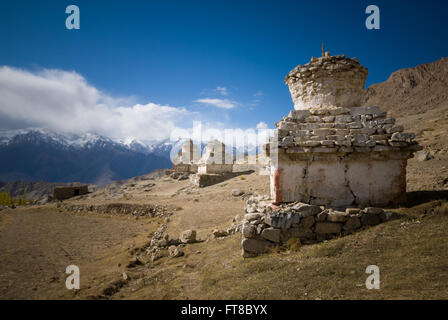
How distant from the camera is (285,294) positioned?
10.9 ft

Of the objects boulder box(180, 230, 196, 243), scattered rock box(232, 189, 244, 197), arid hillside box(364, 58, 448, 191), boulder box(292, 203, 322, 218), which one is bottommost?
boulder box(180, 230, 196, 243)

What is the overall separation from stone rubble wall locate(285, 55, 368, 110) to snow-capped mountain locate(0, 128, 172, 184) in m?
87.1

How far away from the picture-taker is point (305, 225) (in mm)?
4574

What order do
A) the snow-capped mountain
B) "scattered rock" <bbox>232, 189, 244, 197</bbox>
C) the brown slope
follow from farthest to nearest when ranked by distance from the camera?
the snow-capped mountain → the brown slope → "scattered rock" <bbox>232, 189, 244, 197</bbox>

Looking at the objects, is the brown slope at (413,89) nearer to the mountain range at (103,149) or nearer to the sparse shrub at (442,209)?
the mountain range at (103,149)

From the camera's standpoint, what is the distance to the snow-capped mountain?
75.0m

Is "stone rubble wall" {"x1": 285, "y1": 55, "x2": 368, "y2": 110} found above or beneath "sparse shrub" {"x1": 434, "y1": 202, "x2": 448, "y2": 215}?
above

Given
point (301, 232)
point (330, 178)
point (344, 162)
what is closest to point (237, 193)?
point (330, 178)

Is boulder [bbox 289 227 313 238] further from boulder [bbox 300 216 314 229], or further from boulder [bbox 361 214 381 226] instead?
boulder [bbox 361 214 381 226]

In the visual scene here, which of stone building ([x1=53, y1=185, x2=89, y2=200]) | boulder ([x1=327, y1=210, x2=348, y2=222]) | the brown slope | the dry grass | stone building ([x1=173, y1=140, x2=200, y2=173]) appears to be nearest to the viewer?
the dry grass


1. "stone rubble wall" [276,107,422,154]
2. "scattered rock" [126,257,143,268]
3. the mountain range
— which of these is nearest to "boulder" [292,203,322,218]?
"stone rubble wall" [276,107,422,154]

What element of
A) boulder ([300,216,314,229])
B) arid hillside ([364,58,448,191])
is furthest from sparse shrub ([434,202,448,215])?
arid hillside ([364,58,448,191])

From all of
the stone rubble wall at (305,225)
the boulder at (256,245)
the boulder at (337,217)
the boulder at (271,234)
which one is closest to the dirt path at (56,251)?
the boulder at (256,245)

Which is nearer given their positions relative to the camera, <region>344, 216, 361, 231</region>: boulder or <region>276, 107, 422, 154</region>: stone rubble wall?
<region>344, 216, 361, 231</region>: boulder
